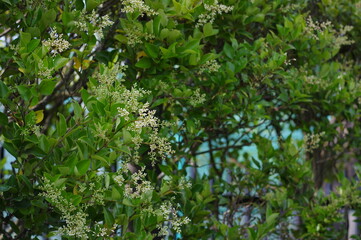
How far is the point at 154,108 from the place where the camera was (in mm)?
3184

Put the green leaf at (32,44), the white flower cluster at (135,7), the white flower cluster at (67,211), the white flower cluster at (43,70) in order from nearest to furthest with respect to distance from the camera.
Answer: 1. the white flower cluster at (67,211)
2. the white flower cluster at (43,70)
3. the green leaf at (32,44)
4. the white flower cluster at (135,7)

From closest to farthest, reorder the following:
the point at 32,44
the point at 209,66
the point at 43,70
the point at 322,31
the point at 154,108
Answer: the point at 43,70
the point at 32,44
the point at 209,66
the point at 154,108
the point at 322,31

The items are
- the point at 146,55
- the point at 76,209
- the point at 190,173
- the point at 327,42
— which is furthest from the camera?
the point at 190,173

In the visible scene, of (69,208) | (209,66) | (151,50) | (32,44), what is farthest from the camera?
(209,66)

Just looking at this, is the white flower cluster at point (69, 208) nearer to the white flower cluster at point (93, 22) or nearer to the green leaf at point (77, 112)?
the green leaf at point (77, 112)

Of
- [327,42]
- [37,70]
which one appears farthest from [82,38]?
[327,42]

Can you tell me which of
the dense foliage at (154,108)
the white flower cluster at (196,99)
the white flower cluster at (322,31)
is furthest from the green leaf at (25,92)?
the white flower cluster at (322,31)

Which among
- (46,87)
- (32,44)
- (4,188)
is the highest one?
(32,44)

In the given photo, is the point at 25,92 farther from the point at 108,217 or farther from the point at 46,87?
the point at 108,217

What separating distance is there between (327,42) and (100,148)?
2.20m

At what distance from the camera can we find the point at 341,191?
13.7 ft

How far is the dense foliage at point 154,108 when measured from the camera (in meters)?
2.25

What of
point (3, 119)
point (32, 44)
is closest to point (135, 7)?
point (32, 44)

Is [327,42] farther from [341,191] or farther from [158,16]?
[158,16]
